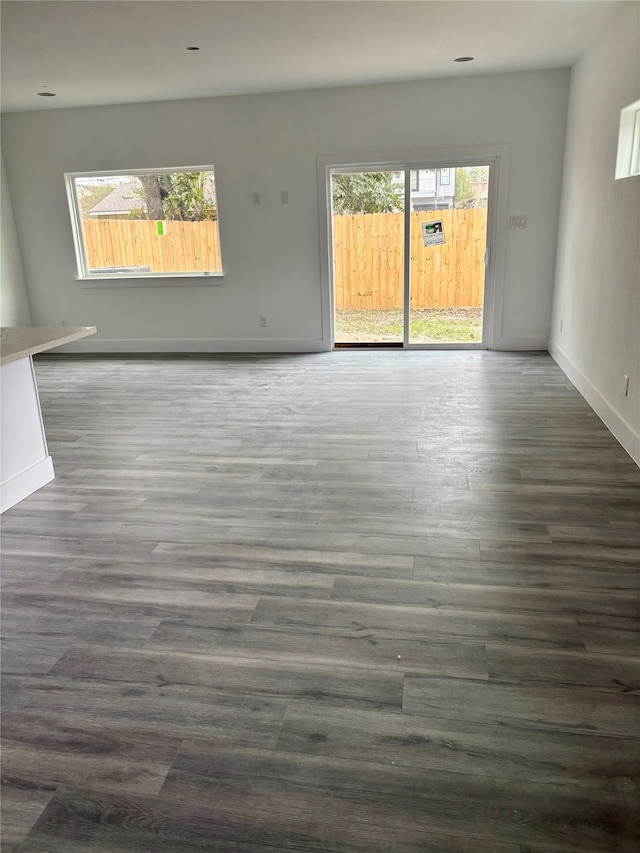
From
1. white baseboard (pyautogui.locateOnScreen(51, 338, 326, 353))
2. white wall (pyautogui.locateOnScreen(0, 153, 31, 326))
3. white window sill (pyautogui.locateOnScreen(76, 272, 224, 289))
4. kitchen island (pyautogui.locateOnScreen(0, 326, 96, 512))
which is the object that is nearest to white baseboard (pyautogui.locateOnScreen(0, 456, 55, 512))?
kitchen island (pyautogui.locateOnScreen(0, 326, 96, 512))

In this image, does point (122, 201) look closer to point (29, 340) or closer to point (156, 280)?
point (156, 280)

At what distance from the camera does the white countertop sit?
2.82 meters

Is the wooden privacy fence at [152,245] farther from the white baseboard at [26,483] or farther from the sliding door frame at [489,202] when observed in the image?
the white baseboard at [26,483]

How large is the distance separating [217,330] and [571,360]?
392 centimetres

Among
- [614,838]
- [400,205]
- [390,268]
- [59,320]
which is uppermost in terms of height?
[400,205]

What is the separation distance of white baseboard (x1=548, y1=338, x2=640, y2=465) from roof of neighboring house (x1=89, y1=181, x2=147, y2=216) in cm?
495

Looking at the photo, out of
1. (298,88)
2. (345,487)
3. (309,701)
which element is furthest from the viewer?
(298,88)

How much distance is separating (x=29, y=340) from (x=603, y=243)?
3.91 metres

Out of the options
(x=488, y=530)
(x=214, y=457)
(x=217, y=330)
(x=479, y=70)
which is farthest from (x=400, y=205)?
(x=488, y=530)

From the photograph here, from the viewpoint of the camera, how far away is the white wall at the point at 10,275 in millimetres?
7078

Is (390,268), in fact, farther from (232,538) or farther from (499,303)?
(232,538)

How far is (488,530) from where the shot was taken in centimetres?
275

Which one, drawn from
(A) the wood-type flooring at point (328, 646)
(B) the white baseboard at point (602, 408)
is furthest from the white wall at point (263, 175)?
(A) the wood-type flooring at point (328, 646)

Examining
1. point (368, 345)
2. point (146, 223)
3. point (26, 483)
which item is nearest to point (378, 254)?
point (368, 345)
